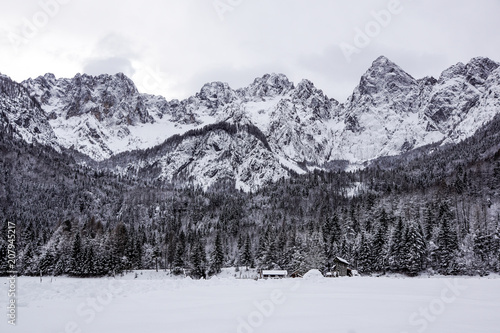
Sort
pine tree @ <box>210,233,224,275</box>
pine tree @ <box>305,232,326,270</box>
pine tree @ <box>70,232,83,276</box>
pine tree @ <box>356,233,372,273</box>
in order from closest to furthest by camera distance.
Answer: pine tree @ <box>305,232,326,270</box>
pine tree @ <box>356,233,372,273</box>
pine tree @ <box>70,232,83,276</box>
pine tree @ <box>210,233,224,275</box>

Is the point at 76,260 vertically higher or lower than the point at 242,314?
lower

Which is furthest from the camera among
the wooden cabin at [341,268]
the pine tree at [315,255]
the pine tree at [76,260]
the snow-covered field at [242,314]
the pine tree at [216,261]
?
the pine tree at [216,261]

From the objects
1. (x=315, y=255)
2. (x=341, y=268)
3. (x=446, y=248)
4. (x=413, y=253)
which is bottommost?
(x=341, y=268)

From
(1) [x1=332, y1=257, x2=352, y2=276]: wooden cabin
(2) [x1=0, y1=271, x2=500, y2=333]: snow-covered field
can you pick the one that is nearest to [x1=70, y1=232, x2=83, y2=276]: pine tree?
(1) [x1=332, y1=257, x2=352, y2=276]: wooden cabin

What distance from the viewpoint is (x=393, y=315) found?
627 inches

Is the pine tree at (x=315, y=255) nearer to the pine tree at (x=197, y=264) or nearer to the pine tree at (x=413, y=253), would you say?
the pine tree at (x=413, y=253)

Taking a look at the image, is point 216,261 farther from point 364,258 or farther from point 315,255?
point 364,258

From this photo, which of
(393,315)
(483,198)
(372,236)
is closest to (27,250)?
(372,236)

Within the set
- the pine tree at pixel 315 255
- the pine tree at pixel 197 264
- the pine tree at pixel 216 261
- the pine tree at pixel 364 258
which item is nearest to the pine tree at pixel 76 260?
the pine tree at pixel 197 264

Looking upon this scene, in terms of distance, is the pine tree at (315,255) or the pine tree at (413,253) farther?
the pine tree at (315,255)

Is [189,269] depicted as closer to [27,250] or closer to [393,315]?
[27,250]

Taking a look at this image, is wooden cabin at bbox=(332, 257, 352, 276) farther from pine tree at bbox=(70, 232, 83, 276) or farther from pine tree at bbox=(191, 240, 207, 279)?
pine tree at bbox=(70, 232, 83, 276)

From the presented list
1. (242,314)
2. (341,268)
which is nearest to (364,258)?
(341,268)

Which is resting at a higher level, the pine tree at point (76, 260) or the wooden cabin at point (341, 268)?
the pine tree at point (76, 260)
